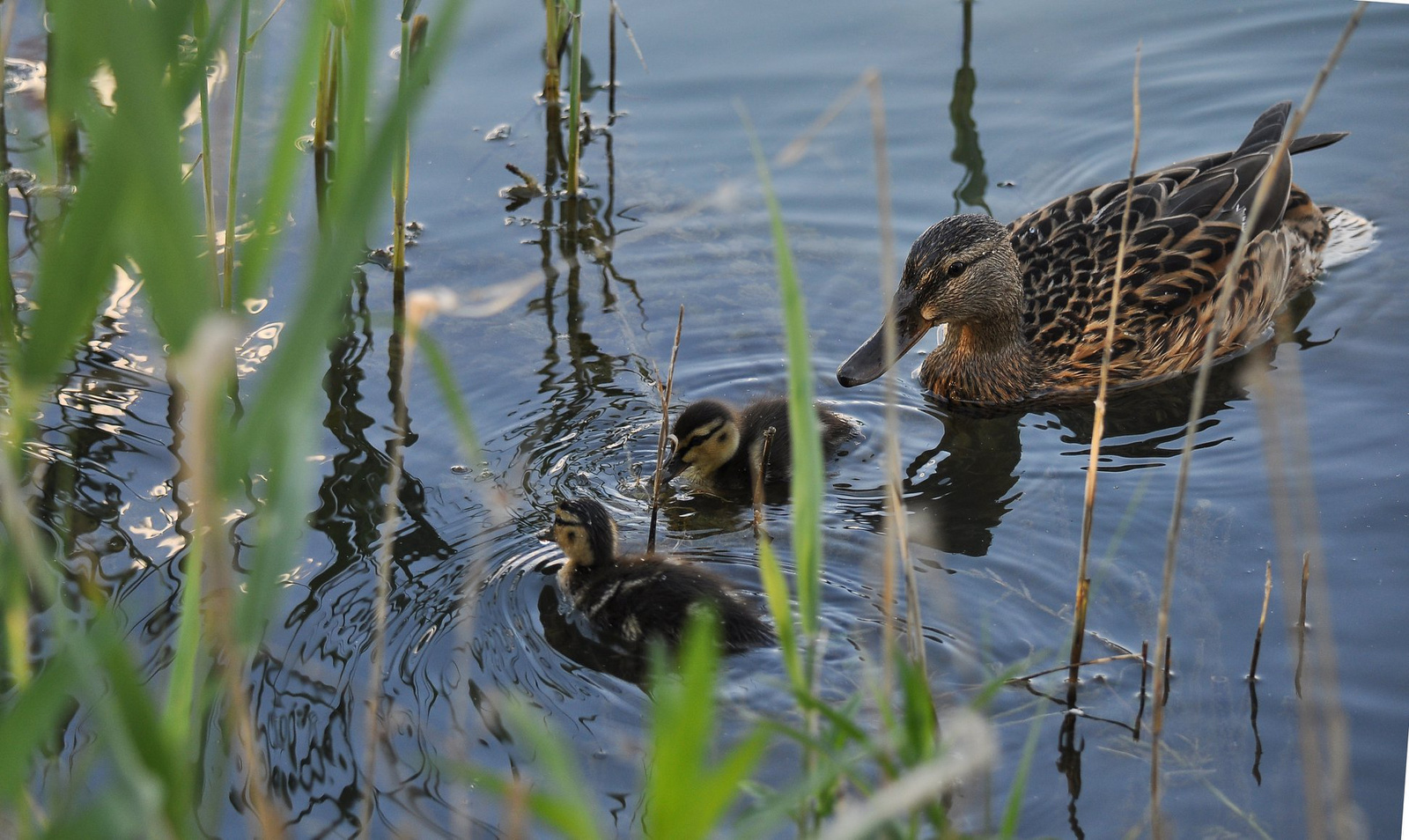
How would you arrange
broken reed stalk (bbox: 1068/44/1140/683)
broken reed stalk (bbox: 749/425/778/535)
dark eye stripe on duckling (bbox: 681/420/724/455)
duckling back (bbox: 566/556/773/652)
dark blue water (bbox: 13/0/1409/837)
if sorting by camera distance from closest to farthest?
broken reed stalk (bbox: 1068/44/1140/683) < dark blue water (bbox: 13/0/1409/837) < duckling back (bbox: 566/556/773/652) < broken reed stalk (bbox: 749/425/778/535) < dark eye stripe on duckling (bbox: 681/420/724/455)

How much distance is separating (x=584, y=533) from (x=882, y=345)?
56.8 inches

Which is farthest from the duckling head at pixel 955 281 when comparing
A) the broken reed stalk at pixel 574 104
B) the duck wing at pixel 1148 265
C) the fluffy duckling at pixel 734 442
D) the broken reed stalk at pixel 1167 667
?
the broken reed stalk at pixel 1167 667

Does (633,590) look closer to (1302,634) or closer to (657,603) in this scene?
(657,603)

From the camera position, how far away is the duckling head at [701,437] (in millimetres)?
3938

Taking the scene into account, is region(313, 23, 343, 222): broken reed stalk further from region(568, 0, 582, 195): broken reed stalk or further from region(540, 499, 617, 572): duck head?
region(540, 499, 617, 572): duck head

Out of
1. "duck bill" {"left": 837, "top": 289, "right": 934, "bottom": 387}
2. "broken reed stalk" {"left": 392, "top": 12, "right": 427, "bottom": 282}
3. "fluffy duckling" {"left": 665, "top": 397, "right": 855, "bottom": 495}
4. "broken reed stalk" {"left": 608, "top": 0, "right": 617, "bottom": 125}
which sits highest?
"broken reed stalk" {"left": 608, "top": 0, "right": 617, "bottom": 125}

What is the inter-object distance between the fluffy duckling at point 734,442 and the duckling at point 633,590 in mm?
480

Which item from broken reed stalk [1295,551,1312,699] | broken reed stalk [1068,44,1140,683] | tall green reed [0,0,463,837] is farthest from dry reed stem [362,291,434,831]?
broken reed stalk [1295,551,1312,699]

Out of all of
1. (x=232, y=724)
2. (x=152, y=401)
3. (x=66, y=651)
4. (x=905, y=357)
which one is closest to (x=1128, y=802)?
A: (x=232, y=724)

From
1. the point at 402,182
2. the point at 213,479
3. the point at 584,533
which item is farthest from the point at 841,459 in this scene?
the point at 213,479

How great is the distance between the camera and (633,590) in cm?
329

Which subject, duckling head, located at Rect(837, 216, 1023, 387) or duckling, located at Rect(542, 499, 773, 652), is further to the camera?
duckling head, located at Rect(837, 216, 1023, 387)

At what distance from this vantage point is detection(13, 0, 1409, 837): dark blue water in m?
2.91

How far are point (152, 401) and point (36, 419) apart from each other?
0.31 m
